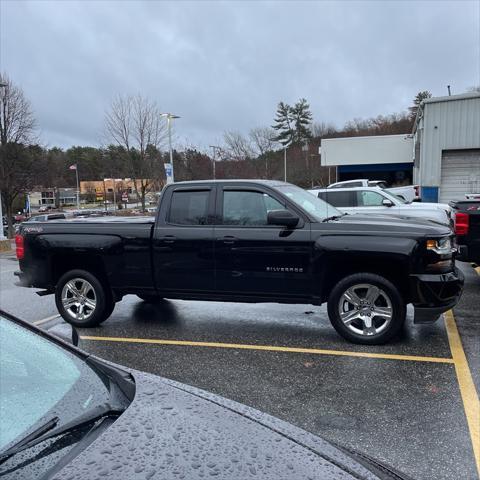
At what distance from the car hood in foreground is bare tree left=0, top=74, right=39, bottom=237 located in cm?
3187

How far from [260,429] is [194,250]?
407cm

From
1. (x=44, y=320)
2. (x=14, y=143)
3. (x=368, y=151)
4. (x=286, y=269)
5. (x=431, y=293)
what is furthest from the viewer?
(x=368, y=151)

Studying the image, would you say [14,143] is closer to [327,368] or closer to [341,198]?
[341,198]

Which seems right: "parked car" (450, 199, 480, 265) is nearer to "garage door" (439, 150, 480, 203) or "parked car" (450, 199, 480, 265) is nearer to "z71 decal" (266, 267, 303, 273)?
"z71 decal" (266, 267, 303, 273)

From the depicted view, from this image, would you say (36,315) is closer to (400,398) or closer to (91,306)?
(91,306)

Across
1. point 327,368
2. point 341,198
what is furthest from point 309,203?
point 341,198

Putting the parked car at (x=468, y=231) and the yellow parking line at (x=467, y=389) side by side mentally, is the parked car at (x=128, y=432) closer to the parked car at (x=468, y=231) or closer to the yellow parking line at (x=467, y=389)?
the yellow parking line at (x=467, y=389)

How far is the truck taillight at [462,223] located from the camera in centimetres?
737

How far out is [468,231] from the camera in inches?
291

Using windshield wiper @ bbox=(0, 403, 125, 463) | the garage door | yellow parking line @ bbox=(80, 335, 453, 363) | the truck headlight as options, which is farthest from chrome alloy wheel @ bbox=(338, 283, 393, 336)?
the garage door

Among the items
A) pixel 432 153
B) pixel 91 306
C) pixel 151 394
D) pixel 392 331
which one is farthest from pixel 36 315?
pixel 432 153

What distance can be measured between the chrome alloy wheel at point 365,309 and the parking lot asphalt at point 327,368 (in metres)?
0.24

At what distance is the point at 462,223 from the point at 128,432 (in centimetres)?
690

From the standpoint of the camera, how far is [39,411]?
74.3 inches
